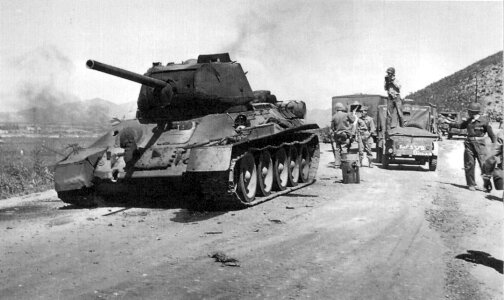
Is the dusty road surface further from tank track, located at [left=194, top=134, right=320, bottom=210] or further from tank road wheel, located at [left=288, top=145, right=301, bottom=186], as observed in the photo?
tank road wheel, located at [left=288, top=145, right=301, bottom=186]

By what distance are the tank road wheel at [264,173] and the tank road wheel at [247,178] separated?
176 mm

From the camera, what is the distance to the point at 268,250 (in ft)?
20.5

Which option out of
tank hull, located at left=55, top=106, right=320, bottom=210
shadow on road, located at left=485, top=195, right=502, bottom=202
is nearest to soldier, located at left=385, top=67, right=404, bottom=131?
shadow on road, located at left=485, top=195, right=502, bottom=202

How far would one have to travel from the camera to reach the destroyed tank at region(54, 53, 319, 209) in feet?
29.0

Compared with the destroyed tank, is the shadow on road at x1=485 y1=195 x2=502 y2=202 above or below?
below

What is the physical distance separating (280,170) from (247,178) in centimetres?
168

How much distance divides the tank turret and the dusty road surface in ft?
7.49

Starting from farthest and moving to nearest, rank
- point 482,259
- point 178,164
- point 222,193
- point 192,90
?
point 192,90
point 178,164
point 222,193
point 482,259

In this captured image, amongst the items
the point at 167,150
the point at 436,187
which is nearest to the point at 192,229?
the point at 167,150

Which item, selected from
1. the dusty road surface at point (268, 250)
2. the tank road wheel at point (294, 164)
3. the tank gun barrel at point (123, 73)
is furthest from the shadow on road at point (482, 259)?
the tank road wheel at point (294, 164)

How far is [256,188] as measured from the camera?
1014 cm

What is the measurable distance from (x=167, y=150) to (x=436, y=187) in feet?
20.0

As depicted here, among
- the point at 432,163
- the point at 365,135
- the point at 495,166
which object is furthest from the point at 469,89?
the point at 495,166

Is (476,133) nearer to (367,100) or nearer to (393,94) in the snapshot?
(393,94)
